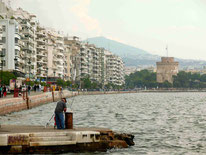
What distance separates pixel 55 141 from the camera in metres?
21.5

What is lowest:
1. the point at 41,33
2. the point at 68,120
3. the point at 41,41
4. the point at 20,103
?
the point at 68,120

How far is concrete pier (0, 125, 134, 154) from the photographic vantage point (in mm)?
20969

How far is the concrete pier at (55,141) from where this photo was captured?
21.0 metres

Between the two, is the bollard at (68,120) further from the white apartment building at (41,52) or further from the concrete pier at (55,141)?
the white apartment building at (41,52)

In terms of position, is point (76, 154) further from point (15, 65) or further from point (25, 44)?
point (25, 44)

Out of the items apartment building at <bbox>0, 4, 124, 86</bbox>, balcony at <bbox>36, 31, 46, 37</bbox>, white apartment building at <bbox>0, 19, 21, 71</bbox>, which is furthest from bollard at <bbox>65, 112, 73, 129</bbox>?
balcony at <bbox>36, 31, 46, 37</bbox>

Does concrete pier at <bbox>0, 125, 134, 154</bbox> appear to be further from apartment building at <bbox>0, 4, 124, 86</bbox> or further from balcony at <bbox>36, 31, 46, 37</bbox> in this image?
balcony at <bbox>36, 31, 46, 37</bbox>

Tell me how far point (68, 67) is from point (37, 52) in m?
42.8

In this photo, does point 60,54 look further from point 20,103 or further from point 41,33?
point 20,103

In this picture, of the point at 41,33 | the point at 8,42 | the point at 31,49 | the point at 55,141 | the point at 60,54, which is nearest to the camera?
the point at 55,141

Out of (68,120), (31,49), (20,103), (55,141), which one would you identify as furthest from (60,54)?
(55,141)

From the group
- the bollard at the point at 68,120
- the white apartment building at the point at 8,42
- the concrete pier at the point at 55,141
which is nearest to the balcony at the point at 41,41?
the white apartment building at the point at 8,42

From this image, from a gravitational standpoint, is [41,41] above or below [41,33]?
below

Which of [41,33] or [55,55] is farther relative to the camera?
[55,55]
